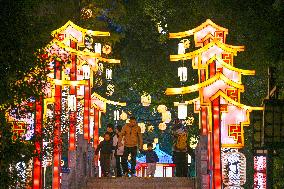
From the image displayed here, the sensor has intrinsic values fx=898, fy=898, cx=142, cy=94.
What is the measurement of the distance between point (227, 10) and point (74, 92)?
17.5 ft

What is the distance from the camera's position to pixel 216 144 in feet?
68.4

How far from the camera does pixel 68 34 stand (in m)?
25.9

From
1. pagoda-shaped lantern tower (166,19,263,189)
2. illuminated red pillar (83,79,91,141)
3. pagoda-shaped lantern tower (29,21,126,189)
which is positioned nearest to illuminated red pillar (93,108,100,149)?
pagoda-shaped lantern tower (29,21,126,189)

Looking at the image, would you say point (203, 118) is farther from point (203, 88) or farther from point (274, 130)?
point (274, 130)

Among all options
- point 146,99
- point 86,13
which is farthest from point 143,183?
point 146,99

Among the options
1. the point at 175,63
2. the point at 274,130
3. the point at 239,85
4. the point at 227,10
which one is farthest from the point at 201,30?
the point at 175,63

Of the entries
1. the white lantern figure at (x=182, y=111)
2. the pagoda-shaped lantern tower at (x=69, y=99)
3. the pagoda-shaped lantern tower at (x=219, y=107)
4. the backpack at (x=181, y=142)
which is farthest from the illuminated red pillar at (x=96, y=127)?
the pagoda-shaped lantern tower at (x=219, y=107)

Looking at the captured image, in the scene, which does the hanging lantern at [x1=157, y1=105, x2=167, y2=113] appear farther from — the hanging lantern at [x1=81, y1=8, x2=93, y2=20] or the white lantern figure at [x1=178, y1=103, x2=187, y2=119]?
the white lantern figure at [x1=178, y1=103, x2=187, y2=119]

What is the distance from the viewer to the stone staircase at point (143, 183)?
23922mm

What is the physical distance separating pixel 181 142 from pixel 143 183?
2456mm

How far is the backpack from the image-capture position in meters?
26.1

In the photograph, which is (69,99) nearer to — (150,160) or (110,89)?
(150,160)

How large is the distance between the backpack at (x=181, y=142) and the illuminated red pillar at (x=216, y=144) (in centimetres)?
449

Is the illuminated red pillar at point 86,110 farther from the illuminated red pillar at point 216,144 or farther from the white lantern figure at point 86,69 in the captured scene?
the illuminated red pillar at point 216,144
